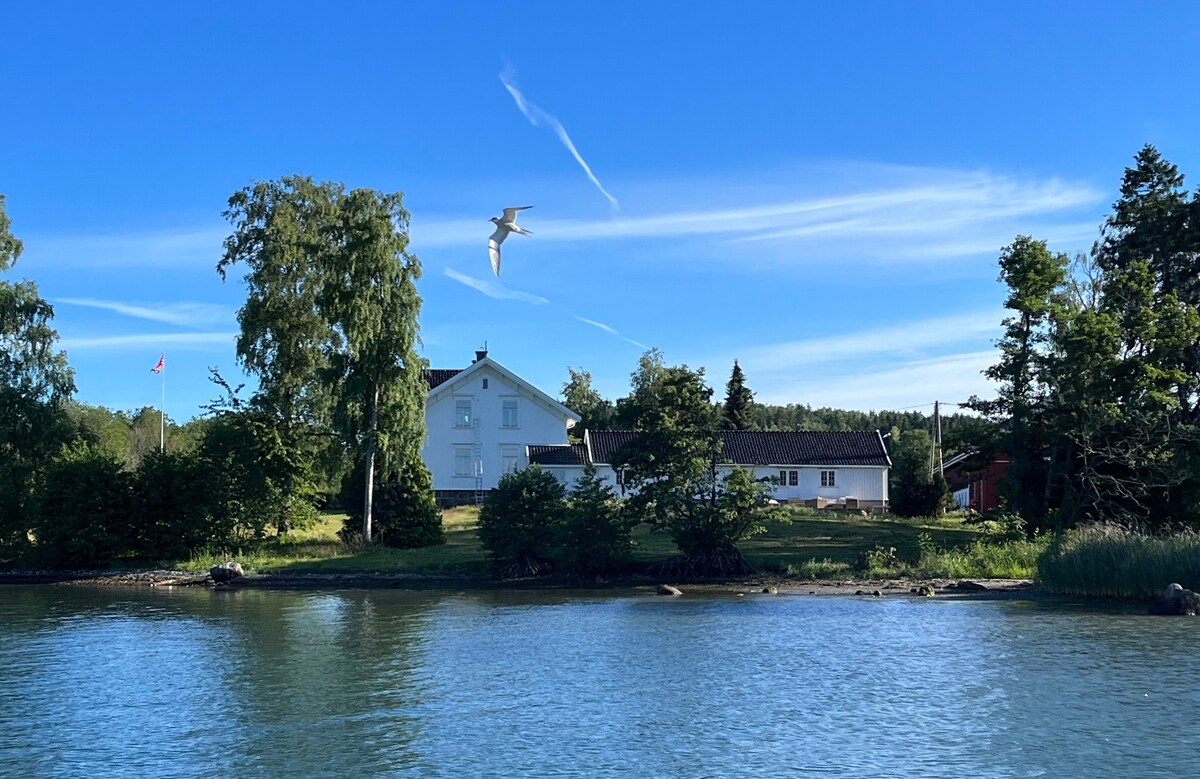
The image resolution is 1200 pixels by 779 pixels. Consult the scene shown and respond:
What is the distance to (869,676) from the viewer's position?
2202cm

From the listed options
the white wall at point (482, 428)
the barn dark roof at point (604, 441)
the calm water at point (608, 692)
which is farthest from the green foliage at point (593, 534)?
the white wall at point (482, 428)

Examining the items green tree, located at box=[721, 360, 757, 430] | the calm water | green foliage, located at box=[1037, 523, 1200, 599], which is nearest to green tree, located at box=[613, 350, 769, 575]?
the calm water

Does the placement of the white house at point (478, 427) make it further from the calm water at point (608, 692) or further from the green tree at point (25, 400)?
the calm water at point (608, 692)

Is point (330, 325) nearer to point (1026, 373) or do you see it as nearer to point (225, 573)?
point (225, 573)

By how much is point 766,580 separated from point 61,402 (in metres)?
35.5

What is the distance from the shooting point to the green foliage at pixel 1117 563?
32.7m

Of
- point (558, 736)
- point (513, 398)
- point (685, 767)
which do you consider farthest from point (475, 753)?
point (513, 398)

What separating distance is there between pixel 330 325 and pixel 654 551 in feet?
57.0

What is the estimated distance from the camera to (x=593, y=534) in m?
42.0

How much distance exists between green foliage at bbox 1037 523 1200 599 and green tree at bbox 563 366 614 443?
61246 millimetres

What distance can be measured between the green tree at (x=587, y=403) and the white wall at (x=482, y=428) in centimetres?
2588

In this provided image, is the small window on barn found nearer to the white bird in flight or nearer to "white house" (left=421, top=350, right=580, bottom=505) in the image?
"white house" (left=421, top=350, right=580, bottom=505)

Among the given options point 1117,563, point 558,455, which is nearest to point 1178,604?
point 1117,563

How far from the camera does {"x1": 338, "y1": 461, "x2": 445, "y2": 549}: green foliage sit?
48.2 meters
